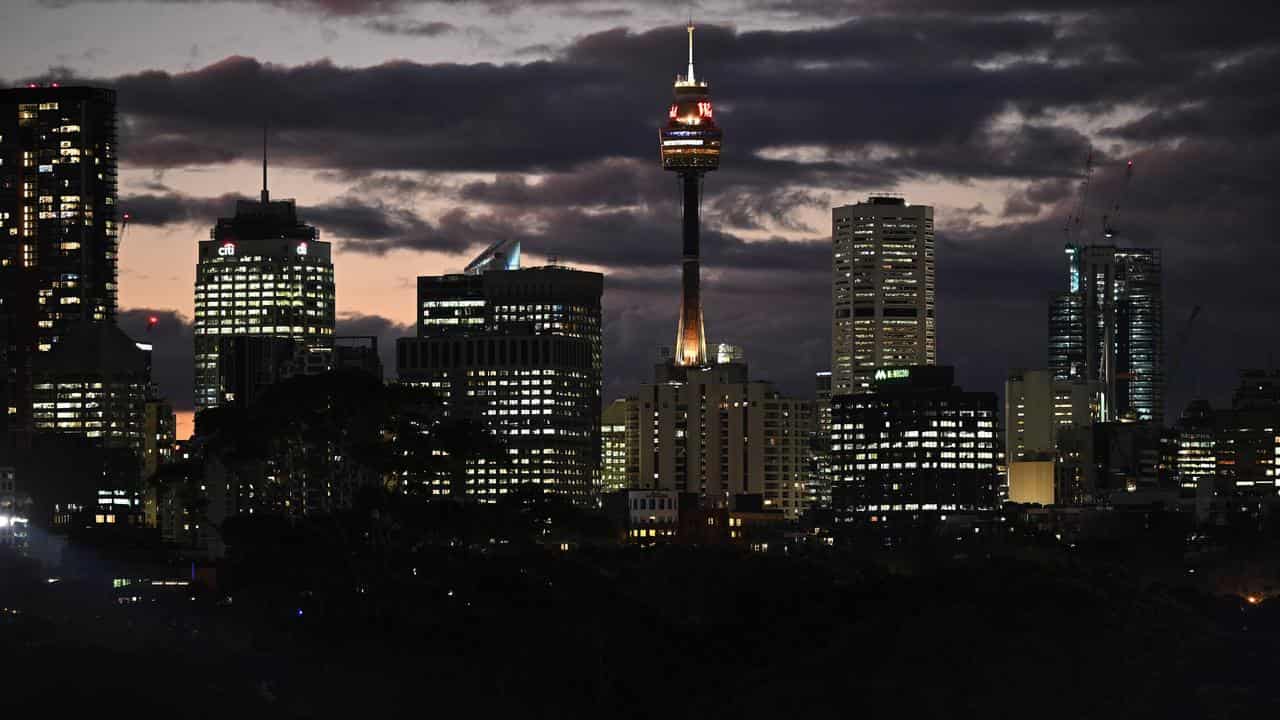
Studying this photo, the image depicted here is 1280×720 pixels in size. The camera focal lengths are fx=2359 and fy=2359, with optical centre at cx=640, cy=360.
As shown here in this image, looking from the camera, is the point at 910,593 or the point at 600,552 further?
the point at 600,552

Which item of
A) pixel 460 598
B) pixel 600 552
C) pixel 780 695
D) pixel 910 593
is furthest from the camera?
pixel 600 552

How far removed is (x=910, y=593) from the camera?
15125cm

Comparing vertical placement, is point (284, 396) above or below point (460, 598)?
above

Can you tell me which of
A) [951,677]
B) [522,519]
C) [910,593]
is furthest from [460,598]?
[910,593]

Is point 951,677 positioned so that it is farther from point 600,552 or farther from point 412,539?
point 600,552

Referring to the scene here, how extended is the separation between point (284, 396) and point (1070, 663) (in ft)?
149

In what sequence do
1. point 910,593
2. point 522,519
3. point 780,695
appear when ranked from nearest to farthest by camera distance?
point 780,695, point 522,519, point 910,593

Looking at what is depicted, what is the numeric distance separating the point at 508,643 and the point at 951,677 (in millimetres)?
22853

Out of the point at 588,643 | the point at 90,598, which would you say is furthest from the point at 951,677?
the point at 90,598

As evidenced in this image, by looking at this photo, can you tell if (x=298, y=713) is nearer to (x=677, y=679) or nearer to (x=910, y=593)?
(x=677, y=679)

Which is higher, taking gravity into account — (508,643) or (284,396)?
(284,396)

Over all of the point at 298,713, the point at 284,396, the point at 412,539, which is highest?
the point at 284,396

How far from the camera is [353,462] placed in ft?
425

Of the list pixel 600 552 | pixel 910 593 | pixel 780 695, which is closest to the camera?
pixel 780 695
